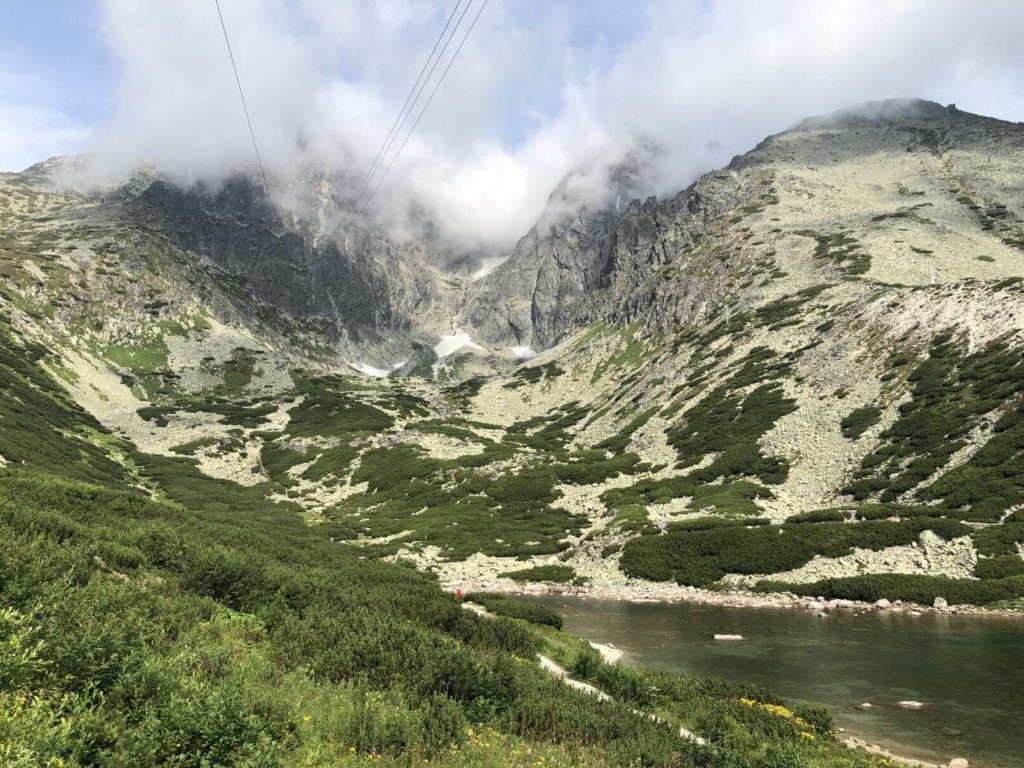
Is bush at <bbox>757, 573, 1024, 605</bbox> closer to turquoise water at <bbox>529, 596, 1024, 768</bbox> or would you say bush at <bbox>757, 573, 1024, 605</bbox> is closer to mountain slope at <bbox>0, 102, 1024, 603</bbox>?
mountain slope at <bbox>0, 102, 1024, 603</bbox>

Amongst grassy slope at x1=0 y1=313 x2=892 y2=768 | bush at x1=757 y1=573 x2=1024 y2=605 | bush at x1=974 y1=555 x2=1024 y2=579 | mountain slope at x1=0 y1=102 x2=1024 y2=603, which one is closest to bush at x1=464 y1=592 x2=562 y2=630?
grassy slope at x1=0 y1=313 x2=892 y2=768

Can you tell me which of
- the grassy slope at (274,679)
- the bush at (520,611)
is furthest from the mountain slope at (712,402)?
the grassy slope at (274,679)

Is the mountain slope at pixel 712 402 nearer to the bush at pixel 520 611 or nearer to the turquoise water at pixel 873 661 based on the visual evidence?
the turquoise water at pixel 873 661

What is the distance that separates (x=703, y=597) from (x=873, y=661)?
13.0 metres

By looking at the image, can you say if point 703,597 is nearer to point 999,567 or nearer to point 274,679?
point 999,567

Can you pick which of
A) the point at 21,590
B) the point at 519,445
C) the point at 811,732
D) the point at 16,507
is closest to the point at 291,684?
the point at 21,590

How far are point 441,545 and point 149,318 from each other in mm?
169292

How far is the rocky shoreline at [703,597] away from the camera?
25.7 m

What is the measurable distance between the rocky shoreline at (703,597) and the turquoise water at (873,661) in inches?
33.9

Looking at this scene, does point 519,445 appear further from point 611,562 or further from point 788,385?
point 611,562

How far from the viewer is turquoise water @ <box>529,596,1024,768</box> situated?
1330 cm

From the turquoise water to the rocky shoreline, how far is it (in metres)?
0.86

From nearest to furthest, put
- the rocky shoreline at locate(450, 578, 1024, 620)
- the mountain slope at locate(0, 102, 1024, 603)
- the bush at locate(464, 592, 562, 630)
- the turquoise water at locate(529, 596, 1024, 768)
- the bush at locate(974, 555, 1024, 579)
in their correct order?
the turquoise water at locate(529, 596, 1024, 768)
the bush at locate(464, 592, 562, 630)
the rocky shoreline at locate(450, 578, 1024, 620)
the bush at locate(974, 555, 1024, 579)
the mountain slope at locate(0, 102, 1024, 603)

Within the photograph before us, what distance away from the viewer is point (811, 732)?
12.1 m
